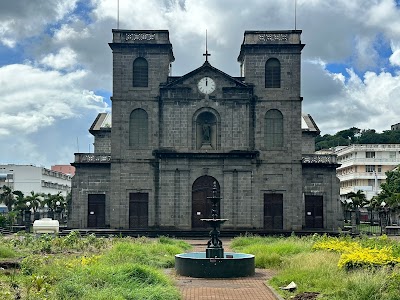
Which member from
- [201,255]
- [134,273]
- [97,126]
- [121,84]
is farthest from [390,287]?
[97,126]

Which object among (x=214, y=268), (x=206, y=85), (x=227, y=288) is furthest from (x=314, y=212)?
(x=227, y=288)

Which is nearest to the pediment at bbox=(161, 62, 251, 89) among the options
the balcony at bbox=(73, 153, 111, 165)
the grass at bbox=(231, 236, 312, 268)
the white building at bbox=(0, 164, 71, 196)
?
the balcony at bbox=(73, 153, 111, 165)

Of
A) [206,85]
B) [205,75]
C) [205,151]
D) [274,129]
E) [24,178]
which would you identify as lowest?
[24,178]

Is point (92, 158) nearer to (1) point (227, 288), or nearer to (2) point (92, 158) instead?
(2) point (92, 158)

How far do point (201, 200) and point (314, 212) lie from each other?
341 inches

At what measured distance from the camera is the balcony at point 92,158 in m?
46.8

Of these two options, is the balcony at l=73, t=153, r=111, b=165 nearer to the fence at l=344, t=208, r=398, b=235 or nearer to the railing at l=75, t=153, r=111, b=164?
the railing at l=75, t=153, r=111, b=164

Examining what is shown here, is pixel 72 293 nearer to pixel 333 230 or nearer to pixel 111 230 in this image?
pixel 111 230

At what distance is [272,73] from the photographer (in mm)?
46562

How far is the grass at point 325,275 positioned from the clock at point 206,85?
72.4 feet

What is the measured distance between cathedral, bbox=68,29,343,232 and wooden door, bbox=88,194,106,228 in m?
0.08

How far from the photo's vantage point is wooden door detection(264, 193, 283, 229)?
4541 cm

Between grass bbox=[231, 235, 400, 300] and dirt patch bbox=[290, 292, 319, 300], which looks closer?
grass bbox=[231, 235, 400, 300]

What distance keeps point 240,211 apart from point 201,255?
2138 cm
